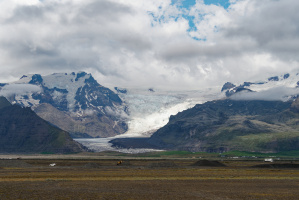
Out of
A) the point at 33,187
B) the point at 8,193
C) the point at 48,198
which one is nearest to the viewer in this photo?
the point at 48,198

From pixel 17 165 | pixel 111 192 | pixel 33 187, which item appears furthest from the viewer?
pixel 17 165

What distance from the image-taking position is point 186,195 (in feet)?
279

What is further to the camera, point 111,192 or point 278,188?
point 278,188

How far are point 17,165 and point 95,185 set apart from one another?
10461 cm

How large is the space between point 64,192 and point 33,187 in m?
12.9

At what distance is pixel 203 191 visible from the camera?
93250 millimetres

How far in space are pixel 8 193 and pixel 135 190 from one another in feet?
90.8

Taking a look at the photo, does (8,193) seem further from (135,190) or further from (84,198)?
(135,190)

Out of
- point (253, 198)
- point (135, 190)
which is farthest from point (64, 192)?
point (253, 198)

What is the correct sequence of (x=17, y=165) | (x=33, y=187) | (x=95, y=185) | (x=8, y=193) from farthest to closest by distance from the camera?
(x=17, y=165) → (x=95, y=185) → (x=33, y=187) → (x=8, y=193)

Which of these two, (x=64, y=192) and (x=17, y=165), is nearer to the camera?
(x=64, y=192)

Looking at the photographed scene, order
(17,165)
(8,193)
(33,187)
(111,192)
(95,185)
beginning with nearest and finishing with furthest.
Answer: (8,193) → (111,192) → (33,187) → (95,185) → (17,165)

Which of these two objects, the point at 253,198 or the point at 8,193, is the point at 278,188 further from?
the point at 8,193

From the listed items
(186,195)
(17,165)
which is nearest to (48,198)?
(186,195)
